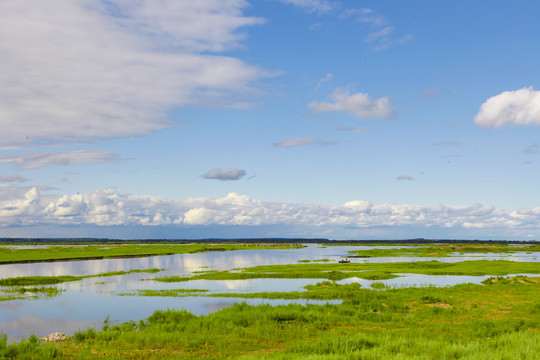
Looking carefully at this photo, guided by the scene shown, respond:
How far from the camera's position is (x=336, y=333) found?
1973 cm

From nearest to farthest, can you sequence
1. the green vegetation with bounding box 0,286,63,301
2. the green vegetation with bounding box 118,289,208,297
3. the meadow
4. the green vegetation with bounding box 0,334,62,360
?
the meadow, the green vegetation with bounding box 0,334,62,360, the green vegetation with bounding box 0,286,63,301, the green vegetation with bounding box 118,289,208,297

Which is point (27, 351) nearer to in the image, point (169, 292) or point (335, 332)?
point (335, 332)

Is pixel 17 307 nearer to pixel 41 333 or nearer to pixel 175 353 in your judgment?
pixel 41 333

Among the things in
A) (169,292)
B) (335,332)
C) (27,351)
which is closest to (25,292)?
(169,292)

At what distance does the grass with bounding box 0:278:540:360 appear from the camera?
47.7 ft

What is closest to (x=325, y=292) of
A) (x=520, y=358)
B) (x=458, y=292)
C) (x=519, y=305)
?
(x=458, y=292)

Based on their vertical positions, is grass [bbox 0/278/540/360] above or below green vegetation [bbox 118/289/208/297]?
above

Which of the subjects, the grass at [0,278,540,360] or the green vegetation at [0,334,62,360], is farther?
the green vegetation at [0,334,62,360]

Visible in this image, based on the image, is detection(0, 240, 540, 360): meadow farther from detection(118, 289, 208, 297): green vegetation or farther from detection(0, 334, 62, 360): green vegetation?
detection(118, 289, 208, 297): green vegetation

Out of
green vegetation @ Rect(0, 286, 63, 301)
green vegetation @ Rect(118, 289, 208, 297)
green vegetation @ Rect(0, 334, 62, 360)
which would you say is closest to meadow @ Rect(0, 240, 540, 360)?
green vegetation @ Rect(0, 334, 62, 360)

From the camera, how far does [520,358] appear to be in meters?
12.1

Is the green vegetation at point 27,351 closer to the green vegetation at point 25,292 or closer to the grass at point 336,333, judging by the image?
the grass at point 336,333

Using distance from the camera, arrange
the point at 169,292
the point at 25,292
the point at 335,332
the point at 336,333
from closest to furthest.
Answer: the point at 336,333 → the point at 335,332 → the point at 169,292 → the point at 25,292

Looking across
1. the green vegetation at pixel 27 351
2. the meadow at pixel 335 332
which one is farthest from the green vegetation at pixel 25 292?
the green vegetation at pixel 27 351
